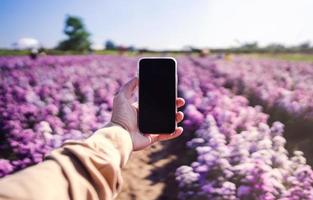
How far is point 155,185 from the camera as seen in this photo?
413 cm

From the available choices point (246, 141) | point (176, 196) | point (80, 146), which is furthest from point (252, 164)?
point (80, 146)

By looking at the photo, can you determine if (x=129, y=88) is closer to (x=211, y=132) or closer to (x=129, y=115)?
(x=129, y=115)

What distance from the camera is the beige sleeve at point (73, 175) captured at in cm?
71

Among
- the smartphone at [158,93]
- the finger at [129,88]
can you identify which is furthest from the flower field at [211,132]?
the finger at [129,88]

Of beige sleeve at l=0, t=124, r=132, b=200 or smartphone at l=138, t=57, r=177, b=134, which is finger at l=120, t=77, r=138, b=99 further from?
beige sleeve at l=0, t=124, r=132, b=200

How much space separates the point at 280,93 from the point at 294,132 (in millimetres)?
534

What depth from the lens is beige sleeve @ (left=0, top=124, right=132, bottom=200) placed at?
0.71 meters

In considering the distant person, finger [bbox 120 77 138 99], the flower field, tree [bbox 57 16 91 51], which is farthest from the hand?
tree [bbox 57 16 91 51]

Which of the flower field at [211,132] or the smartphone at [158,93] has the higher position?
the smartphone at [158,93]

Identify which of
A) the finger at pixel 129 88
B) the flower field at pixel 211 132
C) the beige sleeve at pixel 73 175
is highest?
the finger at pixel 129 88

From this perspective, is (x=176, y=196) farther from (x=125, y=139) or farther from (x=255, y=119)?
(x=125, y=139)

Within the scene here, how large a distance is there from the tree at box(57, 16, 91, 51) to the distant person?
1252 inches

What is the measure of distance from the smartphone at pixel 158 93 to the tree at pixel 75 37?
3129 cm

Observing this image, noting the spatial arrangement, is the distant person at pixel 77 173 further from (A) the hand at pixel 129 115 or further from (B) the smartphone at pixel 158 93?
(B) the smartphone at pixel 158 93
